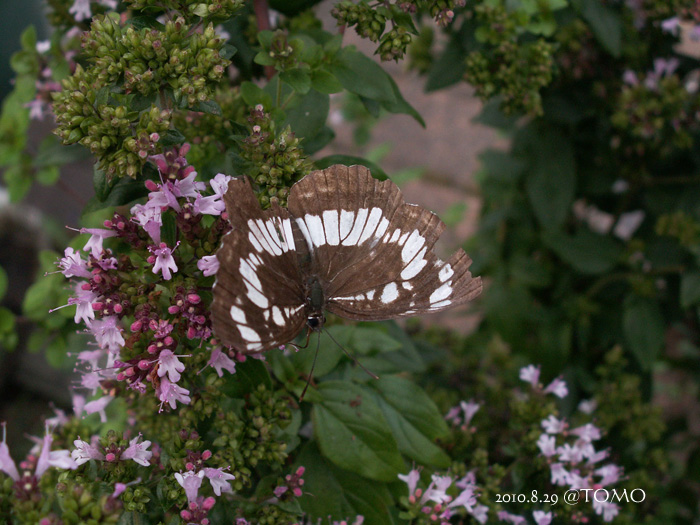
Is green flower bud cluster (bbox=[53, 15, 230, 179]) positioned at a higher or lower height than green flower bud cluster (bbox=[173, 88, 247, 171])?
lower

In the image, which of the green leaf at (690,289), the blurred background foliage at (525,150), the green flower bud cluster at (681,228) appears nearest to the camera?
the blurred background foliage at (525,150)

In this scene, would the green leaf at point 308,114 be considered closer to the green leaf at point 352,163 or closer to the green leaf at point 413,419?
the green leaf at point 352,163

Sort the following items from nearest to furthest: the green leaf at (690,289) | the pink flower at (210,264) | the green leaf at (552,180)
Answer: the pink flower at (210,264), the green leaf at (690,289), the green leaf at (552,180)

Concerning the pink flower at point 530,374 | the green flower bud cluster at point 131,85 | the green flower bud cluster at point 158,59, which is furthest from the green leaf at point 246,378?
the pink flower at point 530,374

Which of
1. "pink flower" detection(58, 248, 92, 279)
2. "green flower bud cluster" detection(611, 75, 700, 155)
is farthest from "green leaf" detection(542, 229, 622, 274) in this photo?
"pink flower" detection(58, 248, 92, 279)

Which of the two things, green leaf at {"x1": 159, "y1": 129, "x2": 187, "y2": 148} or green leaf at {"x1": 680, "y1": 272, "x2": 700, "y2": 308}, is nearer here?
green leaf at {"x1": 159, "y1": 129, "x2": 187, "y2": 148}

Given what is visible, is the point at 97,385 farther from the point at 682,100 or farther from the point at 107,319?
the point at 682,100

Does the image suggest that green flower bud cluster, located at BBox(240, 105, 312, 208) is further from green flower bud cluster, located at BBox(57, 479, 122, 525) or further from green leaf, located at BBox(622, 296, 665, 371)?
green leaf, located at BBox(622, 296, 665, 371)
